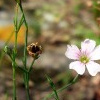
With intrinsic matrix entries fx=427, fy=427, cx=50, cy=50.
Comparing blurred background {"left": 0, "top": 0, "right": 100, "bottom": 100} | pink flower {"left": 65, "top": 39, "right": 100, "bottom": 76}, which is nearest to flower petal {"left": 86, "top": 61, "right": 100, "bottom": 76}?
pink flower {"left": 65, "top": 39, "right": 100, "bottom": 76}

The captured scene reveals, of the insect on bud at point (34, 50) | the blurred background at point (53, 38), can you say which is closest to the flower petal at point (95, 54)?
the insect on bud at point (34, 50)

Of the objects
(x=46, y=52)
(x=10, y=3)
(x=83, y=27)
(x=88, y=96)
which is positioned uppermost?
(x=10, y=3)

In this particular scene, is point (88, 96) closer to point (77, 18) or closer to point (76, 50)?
point (77, 18)

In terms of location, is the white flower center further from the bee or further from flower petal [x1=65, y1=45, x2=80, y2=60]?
the bee

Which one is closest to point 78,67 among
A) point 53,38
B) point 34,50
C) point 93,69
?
point 93,69

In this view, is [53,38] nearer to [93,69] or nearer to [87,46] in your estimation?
[87,46]

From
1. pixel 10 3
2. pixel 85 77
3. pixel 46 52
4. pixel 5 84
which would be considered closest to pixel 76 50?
pixel 5 84

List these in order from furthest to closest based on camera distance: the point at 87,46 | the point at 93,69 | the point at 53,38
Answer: the point at 53,38 → the point at 87,46 → the point at 93,69

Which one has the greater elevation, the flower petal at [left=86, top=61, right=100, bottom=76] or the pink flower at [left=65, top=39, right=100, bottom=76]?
the pink flower at [left=65, top=39, right=100, bottom=76]
